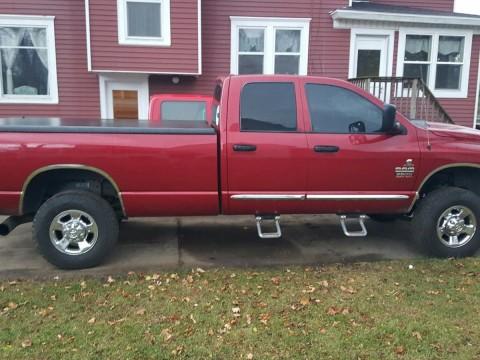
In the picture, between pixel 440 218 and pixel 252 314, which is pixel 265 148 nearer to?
pixel 252 314

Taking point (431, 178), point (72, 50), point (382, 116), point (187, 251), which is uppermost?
point (72, 50)

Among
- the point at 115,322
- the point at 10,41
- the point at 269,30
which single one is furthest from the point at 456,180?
the point at 10,41

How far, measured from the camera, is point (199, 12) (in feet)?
34.8

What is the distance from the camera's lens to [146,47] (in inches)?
416

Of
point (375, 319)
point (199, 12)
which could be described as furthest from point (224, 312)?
point (199, 12)

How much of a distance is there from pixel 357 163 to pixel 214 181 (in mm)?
1595

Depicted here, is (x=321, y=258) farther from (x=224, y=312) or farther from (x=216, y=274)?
(x=224, y=312)

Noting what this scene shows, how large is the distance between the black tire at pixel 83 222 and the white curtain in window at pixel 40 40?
7972mm

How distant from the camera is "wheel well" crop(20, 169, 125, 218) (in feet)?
15.1

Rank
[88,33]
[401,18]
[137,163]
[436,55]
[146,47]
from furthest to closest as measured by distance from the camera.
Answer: [436,55], [401,18], [146,47], [88,33], [137,163]

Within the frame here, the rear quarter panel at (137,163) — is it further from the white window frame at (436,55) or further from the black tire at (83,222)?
the white window frame at (436,55)

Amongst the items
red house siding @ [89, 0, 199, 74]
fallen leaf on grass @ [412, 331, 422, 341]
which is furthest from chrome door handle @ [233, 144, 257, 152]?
red house siding @ [89, 0, 199, 74]

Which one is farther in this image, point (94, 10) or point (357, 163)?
point (94, 10)

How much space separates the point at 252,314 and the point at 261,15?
9.52 meters
